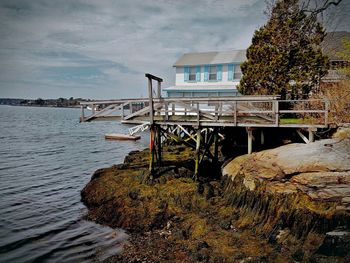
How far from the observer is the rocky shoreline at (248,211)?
8.13 meters

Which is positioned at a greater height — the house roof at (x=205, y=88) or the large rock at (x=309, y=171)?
the house roof at (x=205, y=88)

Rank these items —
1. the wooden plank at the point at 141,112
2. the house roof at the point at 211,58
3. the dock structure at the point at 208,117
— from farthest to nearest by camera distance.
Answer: the house roof at the point at 211,58, the wooden plank at the point at 141,112, the dock structure at the point at 208,117

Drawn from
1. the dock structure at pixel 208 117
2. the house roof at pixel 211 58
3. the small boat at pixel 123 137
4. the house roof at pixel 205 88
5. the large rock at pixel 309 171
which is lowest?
the small boat at pixel 123 137

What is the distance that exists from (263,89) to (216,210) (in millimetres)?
10726

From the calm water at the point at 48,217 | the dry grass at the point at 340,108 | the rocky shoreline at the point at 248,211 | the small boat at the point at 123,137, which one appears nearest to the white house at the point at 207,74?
the small boat at the point at 123,137

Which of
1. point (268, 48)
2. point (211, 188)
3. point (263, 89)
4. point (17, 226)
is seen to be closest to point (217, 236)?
point (211, 188)

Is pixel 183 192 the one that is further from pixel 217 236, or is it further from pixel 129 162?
pixel 129 162

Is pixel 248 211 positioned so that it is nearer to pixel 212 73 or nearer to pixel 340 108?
pixel 340 108

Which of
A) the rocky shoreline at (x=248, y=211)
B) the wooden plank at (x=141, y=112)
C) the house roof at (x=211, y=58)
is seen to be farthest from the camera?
the house roof at (x=211, y=58)

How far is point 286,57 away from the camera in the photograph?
18.0 m

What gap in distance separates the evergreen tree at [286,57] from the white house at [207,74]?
10676 mm

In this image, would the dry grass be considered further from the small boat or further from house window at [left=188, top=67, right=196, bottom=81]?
the small boat

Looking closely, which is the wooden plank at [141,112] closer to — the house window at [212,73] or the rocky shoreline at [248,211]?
the rocky shoreline at [248,211]

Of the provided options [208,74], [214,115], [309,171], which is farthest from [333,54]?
[309,171]
